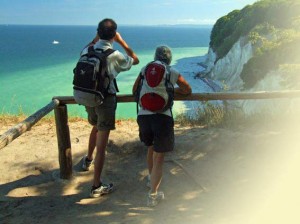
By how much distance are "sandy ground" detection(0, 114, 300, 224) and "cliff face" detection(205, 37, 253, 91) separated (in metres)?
30.2

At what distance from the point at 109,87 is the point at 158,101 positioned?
2.37ft

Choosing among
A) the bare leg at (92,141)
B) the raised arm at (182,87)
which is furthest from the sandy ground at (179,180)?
the raised arm at (182,87)

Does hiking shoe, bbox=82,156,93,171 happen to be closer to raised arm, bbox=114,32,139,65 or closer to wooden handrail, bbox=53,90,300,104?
wooden handrail, bbox=53,90,300,104

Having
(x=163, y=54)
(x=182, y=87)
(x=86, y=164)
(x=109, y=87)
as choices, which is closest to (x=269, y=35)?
(x=86, y=164)

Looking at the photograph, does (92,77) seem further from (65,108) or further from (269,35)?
(269,35)

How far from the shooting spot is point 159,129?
178 inches

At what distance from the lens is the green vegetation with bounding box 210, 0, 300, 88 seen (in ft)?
86.9

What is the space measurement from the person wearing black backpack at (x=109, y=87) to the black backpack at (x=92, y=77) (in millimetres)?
71

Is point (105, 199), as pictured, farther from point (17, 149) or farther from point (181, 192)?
point (17, 149)

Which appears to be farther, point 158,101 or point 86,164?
point 86,164

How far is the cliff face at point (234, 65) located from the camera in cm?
3855

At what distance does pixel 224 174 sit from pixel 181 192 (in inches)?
35.1

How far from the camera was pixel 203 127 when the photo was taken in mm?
7734

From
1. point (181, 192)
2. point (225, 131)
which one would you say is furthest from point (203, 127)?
point (181, 192)
